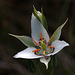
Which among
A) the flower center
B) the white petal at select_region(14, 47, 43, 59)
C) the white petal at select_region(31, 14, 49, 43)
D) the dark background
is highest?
the white petal at select_region(31, 14, 49, 43)

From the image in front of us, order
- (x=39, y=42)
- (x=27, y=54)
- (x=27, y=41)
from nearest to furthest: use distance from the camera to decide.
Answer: (x=27, y=54), (x=27, y=41), (x=39, y=42)

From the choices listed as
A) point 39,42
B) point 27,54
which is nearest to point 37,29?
point 39,42

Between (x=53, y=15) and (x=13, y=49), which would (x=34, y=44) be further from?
(x=53, y=15)

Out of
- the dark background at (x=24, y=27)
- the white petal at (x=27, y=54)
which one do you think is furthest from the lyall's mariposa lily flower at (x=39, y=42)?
the dark background at (x=24, y=27)

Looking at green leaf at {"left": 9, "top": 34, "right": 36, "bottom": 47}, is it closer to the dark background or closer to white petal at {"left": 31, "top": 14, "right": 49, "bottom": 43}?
white petal at {"left": 31, "top": 14, "right": 49, "bottom": 43}

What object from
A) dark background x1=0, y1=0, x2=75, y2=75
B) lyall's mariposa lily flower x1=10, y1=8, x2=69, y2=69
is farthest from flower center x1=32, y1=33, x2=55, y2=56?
dark background x1=0, y1=0, x2=75, y2=75

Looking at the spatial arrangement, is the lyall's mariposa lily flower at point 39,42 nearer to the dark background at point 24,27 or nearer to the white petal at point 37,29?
the white petal at point 37,29

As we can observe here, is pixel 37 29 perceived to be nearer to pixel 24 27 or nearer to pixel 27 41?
pixel 27 41

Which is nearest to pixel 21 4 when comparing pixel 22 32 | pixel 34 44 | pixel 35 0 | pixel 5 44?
pixel 35 0
